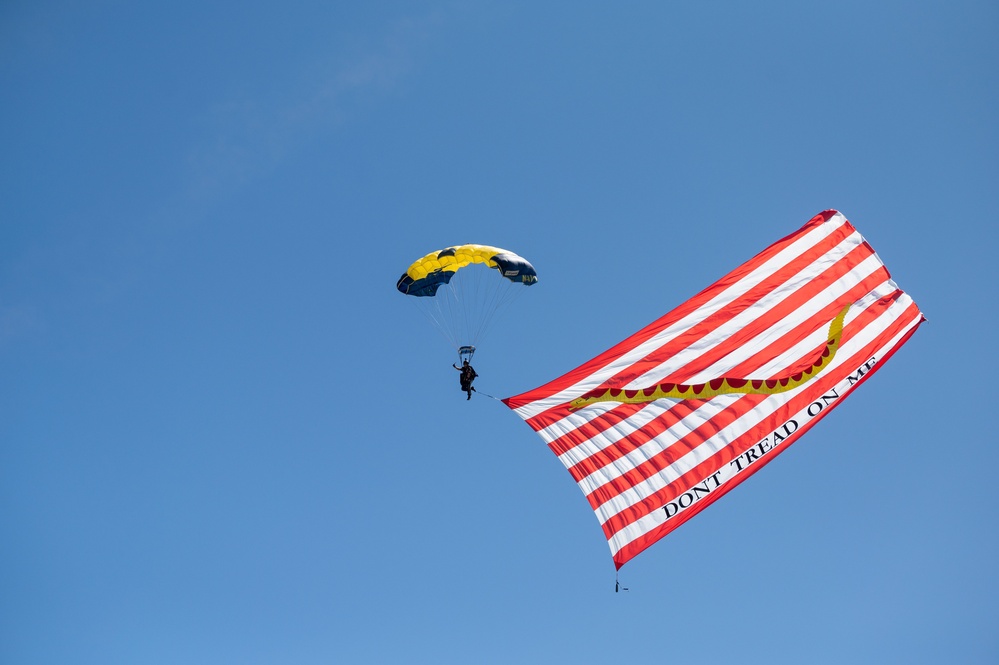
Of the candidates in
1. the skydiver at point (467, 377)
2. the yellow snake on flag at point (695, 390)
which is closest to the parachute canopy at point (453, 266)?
the skydiver at point (467, 377)

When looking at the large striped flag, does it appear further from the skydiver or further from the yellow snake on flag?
the skydiver

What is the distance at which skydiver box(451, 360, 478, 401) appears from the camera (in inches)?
998

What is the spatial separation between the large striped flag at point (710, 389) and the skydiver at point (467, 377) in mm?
4683

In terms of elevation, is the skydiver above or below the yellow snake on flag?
above

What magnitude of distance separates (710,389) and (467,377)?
6906mm

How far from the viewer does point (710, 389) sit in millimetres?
20453

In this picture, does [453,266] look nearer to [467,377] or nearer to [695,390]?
[467,377]

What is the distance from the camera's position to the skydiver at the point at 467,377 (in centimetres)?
2534

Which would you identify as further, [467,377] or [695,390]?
[467,377]

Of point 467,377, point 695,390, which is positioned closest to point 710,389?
point 695,390

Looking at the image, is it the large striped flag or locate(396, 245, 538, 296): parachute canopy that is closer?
the large striped flag

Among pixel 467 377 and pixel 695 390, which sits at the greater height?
pixel 467 377

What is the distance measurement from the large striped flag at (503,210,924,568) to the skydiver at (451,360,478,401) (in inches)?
184

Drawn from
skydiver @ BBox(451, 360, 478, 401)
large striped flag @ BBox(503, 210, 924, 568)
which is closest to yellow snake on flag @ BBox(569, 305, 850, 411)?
large striped flag @ BBox(503, 210, 924, 568)
